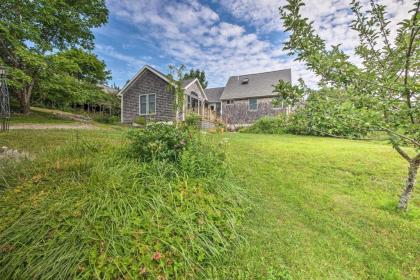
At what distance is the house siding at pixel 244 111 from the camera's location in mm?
17141

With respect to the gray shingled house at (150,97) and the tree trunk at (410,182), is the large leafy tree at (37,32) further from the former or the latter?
the tree trunk at (410,182)

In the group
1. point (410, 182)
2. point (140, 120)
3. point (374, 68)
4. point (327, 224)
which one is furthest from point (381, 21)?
point (140, 120)

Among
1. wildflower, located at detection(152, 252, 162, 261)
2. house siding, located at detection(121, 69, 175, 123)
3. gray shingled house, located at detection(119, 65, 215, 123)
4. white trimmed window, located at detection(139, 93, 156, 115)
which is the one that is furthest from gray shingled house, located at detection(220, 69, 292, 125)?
wildflower, located at detection(152, 252, 162, 261)

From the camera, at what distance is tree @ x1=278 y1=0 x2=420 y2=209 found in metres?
1.80

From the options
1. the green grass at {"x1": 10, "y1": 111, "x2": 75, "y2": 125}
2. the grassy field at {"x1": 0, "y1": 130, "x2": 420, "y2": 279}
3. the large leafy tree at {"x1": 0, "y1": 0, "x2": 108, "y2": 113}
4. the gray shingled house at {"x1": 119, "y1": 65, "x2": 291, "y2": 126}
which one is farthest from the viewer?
the gray shingled house at {"x1": 119, "y1": 65, "x2": 291, "y2": 126}

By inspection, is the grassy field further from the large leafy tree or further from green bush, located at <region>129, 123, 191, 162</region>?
the large leafy tree

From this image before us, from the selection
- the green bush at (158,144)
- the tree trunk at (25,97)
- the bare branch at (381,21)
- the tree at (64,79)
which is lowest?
the green bush at (158,144)

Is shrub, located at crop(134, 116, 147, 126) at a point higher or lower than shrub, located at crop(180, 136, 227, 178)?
higher

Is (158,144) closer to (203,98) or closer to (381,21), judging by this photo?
(381,21)

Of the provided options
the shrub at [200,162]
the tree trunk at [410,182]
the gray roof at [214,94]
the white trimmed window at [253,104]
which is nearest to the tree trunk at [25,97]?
the gray roof at [214,94]

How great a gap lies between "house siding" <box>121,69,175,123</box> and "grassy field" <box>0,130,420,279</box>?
8821mm

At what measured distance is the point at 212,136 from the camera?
4.90m

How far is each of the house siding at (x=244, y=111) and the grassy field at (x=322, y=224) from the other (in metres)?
12.9

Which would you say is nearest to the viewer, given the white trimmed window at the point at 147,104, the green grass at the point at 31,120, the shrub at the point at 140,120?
the green grass at the point at 31,120
